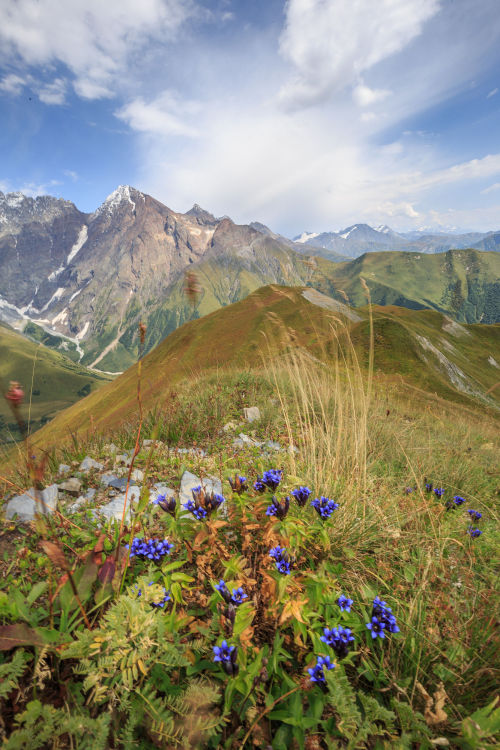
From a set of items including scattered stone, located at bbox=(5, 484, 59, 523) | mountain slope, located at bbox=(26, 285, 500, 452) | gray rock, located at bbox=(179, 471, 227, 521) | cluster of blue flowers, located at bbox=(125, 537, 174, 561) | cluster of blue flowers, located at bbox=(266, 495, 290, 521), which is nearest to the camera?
cluster of blue flowers, located at bbox=(125, 537, 174, 561)

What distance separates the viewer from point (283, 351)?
1268 cm

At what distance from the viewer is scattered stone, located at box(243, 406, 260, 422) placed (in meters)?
6.58

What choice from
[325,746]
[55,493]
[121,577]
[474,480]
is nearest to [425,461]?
A: [474,480]

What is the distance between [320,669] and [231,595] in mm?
586

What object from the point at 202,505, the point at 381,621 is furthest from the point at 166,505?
the point at 381,621

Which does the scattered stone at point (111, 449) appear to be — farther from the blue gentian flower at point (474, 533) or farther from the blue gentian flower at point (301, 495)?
the blue gentian flower at point (474, 533)

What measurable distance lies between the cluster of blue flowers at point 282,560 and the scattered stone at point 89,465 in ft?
10.6

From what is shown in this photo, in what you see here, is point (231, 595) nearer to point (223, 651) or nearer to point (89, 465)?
point (223, 651)

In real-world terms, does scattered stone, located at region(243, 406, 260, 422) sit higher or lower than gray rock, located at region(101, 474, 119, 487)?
higher

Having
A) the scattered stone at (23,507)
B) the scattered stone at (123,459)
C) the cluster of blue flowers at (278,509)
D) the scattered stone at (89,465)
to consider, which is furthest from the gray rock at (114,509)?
the cluster of blue flowers at (278,509)

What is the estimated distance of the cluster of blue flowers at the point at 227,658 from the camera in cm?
154

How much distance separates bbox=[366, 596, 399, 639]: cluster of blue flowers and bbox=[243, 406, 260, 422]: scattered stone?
186 inches

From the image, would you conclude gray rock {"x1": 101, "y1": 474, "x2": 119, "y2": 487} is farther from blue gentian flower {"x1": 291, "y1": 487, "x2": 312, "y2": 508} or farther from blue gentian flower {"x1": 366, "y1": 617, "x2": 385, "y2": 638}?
blue gentian flower {"x1": 366, "y1": 617, "x2": 385, "y2": 638}

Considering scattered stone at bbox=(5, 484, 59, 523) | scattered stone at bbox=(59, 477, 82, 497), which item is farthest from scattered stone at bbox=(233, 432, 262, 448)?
scattered stone at bbox=(5, 484, 59, 523)
